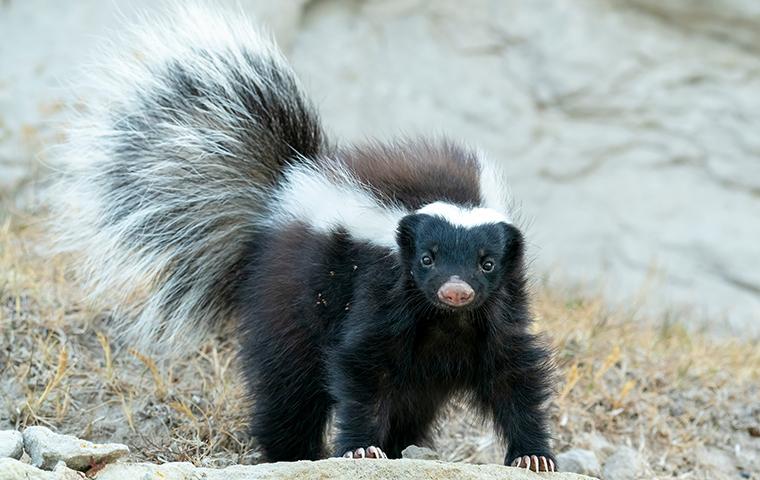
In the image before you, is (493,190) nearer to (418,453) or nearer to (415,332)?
(415,332)

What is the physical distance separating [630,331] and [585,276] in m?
2.21

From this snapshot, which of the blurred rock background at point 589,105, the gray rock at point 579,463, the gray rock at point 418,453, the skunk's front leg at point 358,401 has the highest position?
the skunk's front leg at point 358,401

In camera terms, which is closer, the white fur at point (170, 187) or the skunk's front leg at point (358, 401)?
the skunk's front leg at point (358, 401)

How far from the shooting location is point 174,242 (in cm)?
640

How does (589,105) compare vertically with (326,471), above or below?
below

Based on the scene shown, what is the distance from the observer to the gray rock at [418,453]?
215 inches

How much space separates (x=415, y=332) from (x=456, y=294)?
521mm

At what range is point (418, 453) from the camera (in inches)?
217

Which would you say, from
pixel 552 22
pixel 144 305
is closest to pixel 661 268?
pixel 552 22

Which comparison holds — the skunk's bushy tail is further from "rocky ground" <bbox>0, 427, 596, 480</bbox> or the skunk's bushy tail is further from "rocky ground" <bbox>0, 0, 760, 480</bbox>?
"rocky ground" <bbox>0, 0, 760, 480</bbox>

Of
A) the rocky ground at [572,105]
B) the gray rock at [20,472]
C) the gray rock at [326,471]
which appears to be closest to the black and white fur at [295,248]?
the gray rock at [326,471]

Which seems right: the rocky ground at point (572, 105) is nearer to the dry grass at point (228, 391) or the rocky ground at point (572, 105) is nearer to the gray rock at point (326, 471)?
the dry grass at point (228, 391)

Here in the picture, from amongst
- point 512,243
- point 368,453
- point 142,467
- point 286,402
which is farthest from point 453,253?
point 142,467

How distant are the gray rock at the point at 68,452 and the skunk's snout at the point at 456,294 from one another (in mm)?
1313
